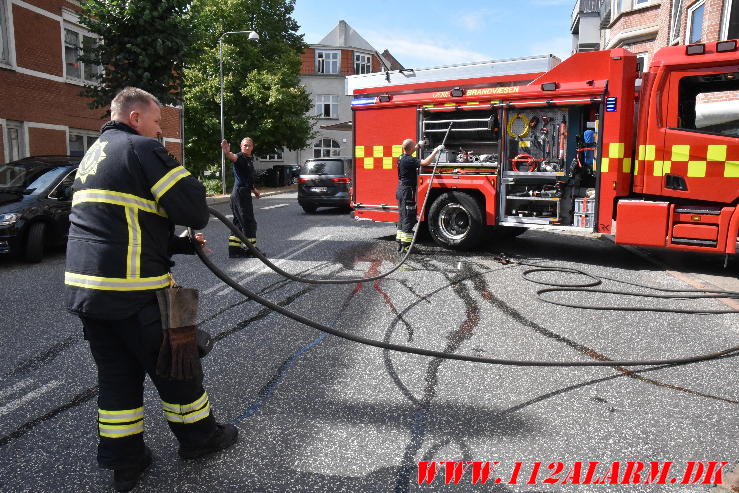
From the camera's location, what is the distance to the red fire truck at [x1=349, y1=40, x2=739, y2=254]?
272 inches

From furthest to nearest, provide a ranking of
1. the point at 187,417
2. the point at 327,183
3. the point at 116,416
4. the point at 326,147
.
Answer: the point at 326,147, the point at 327,183, the point at 187,417, the point at 116,416

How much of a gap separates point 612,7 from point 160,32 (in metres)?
17.6

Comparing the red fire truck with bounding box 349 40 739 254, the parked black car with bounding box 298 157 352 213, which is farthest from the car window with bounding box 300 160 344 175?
Result: the red fire truck with bounding box 349 40 739 254

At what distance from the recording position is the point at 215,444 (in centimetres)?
287

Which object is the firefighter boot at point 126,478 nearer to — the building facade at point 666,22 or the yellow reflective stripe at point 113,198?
the yellow reflective stripe at point 113,198

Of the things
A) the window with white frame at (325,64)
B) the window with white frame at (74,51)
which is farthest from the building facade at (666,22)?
the window with white frame at (325,64)

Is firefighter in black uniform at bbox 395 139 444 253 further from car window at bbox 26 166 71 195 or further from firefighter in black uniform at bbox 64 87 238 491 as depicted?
firefighter in black uniform at bbox 64 87 238 491

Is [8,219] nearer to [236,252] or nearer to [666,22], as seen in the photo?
[236,252]

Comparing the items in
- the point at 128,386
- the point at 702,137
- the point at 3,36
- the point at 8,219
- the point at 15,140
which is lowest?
the point at 128,386

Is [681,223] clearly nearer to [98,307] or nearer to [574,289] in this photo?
[574,289]

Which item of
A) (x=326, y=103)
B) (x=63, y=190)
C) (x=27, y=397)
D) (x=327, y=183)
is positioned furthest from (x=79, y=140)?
(x=326, y=103)

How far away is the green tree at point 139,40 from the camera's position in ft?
43.2

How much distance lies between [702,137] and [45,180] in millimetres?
8971

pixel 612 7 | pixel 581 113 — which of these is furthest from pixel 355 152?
pixel 612 7
